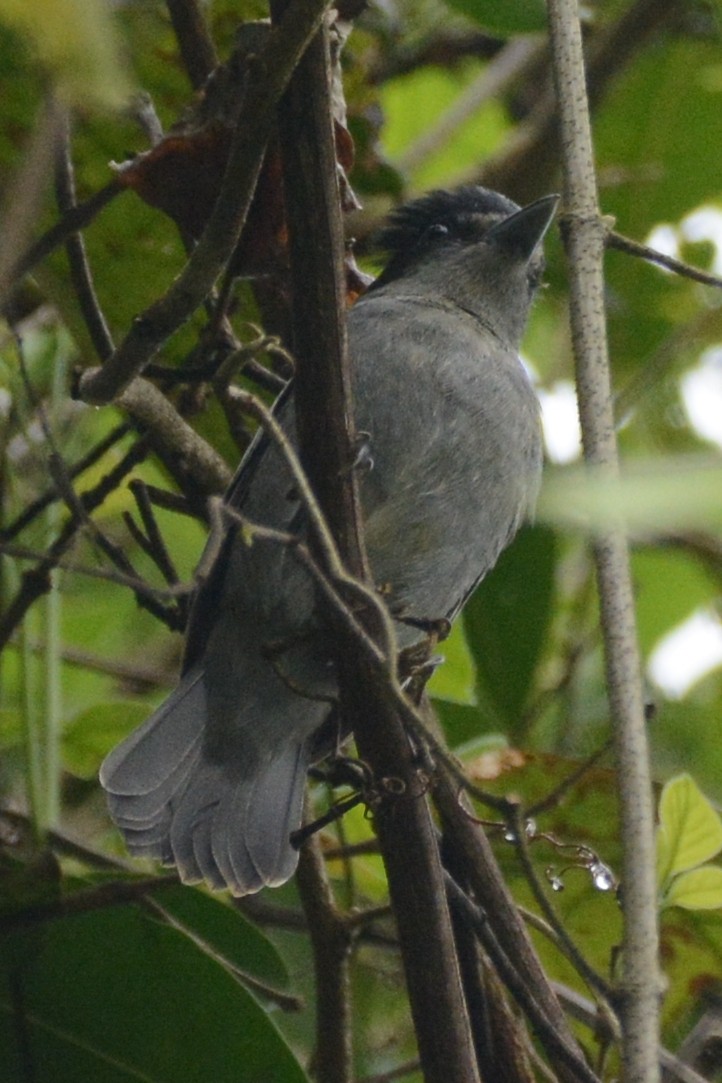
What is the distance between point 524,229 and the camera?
133 inches

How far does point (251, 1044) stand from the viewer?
2.34m

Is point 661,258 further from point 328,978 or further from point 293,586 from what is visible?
point 328,978

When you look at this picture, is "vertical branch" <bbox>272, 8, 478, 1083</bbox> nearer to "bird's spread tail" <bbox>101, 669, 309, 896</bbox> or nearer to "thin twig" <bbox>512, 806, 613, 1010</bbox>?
"thin twig" <bbox>512, 806, 613, 1010</bbox>

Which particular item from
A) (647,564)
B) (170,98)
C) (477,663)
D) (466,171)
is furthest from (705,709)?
(170,98)

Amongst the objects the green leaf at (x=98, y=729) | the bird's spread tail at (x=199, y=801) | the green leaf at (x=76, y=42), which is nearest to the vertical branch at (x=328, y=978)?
the bird's spread tail at (x=199, y=801)

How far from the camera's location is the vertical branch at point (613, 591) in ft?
4.65

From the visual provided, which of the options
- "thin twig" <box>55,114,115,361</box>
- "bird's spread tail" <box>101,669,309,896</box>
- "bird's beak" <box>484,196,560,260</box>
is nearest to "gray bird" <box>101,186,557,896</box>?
"bird's spread tail" <box>101,669,309,896</box>

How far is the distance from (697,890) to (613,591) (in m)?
0.67

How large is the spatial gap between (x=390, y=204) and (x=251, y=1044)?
7.29 feet

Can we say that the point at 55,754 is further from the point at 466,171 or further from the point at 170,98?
the point at 466,171

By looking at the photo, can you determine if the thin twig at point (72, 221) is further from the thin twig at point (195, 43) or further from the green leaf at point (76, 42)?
the green leaf at point (76, 42)

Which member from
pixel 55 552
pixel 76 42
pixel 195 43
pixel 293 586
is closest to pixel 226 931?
pixel 293 586

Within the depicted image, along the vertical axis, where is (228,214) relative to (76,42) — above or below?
above

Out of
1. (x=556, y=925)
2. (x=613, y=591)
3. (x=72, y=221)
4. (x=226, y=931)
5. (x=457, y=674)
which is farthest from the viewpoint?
(x=457, y=674)
